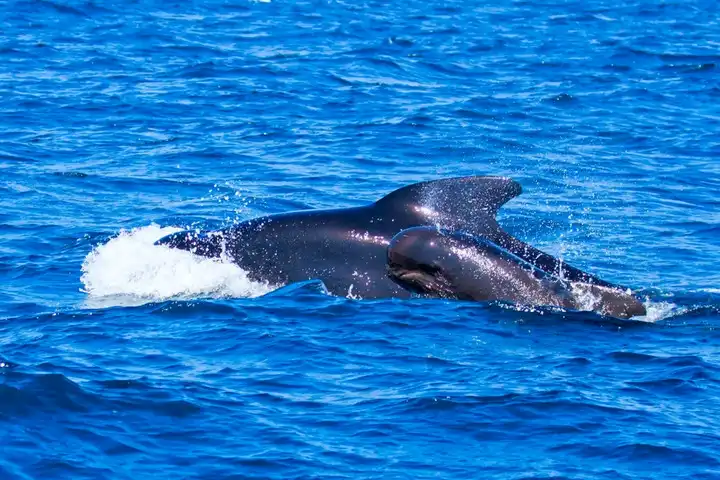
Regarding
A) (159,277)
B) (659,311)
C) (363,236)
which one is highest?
(363,236)

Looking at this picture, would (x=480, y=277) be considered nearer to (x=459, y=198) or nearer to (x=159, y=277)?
(x=459, y=198)

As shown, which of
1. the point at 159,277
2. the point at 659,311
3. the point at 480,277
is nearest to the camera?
the point at 480,277

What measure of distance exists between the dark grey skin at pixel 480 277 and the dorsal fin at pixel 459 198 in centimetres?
46

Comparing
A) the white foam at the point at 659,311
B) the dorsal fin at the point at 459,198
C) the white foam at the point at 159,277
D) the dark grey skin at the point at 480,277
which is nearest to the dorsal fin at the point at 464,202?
the dorsal fin at the point at 459,198

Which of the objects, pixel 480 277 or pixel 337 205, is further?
pixel 337 205

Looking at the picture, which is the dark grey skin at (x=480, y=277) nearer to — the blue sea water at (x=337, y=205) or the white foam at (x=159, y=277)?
the blue sea water at (x=337, y=205)

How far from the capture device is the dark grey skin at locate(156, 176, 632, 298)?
14734 mm

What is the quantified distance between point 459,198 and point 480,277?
1023 millimetres

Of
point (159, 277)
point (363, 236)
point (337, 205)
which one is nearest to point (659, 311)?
point (363, 236)

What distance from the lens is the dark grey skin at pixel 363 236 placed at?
14734mm

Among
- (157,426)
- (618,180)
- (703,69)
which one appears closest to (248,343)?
(157,426)

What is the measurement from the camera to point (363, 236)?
15078 millimetres

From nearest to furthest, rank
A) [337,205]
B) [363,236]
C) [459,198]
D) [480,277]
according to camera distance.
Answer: [480,277], [459,198], [363,236], [337,205]

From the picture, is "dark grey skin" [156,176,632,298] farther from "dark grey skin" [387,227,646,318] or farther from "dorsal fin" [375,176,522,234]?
"dark grey skin" [387,227,646,318]
